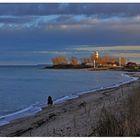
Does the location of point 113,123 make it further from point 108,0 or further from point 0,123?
point 0,123

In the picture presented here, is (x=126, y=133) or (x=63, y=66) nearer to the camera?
(x=126, y=133)

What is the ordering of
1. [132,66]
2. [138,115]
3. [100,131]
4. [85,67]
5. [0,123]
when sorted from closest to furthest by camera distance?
1. [100,131]
2. [138,115]
3. [0,123]
4. [132,66]
5. [85,67]

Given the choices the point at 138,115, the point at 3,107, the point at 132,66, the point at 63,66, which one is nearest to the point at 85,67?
the point at 63,66

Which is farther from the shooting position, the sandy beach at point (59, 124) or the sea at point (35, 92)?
the sea at point (35, 92)

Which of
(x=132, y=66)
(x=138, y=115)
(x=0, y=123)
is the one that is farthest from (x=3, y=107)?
(x=132, y=66)

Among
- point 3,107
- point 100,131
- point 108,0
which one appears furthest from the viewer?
point 3,107

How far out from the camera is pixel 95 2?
5219 mm

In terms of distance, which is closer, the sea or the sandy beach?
the sandy beach

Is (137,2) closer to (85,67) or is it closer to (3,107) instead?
(3,107)

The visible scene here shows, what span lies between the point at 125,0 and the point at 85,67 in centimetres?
15502

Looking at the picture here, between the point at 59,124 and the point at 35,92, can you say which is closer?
the point at 59,124

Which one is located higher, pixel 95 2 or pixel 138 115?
pixel 95 2

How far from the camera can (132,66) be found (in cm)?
13525

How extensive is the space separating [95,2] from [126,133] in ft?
7.87
